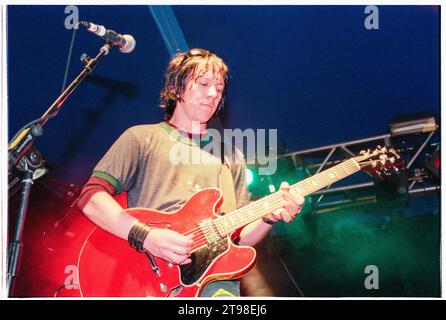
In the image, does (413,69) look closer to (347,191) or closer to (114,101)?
(347,191)

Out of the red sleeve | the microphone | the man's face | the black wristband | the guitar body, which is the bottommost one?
the guitar body

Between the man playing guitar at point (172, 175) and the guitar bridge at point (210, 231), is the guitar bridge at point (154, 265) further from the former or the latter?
the guitar bridge at point (210, 231)

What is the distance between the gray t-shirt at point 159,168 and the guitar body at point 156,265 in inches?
3.4

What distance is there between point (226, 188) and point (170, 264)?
41 cm

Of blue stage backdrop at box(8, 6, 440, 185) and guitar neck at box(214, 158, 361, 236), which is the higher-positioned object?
blue stage backdrop at box(8, 6, 440, 185)

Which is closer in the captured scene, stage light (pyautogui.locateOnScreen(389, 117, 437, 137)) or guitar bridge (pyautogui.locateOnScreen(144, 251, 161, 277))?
guitar bridge (pyautogui.locateOnScreen(144, 251, 161, 277))

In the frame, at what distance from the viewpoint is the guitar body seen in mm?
1746

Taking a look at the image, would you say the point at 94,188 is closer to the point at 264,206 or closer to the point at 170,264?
the point at 170,264

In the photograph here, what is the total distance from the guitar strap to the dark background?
400 millimetres

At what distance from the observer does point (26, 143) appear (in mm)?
1697

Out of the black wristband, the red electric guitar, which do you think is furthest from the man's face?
the black wristband

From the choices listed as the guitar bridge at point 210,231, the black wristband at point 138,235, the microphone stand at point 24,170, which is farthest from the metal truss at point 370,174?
the microphone stand at point 24,170

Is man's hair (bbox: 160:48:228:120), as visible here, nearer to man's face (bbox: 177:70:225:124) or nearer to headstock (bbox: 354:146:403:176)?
man's face (bbox: 177:70:225:124)

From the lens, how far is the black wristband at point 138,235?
1.75 meters
